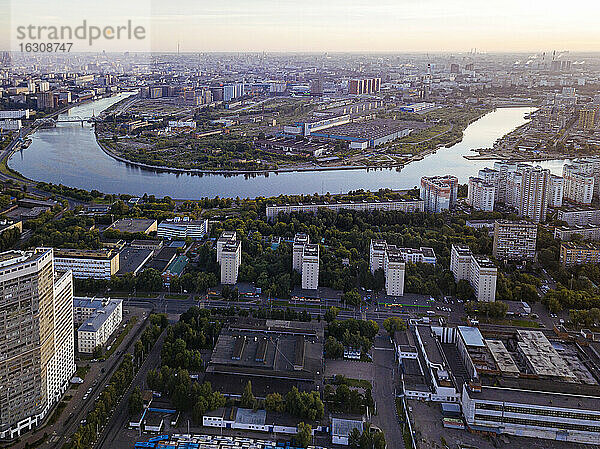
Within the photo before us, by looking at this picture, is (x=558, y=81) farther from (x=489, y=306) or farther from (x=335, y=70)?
(x=489, y=306)

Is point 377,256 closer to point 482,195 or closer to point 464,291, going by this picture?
point 464,291

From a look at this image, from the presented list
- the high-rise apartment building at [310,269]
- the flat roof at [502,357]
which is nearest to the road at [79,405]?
the high-rise apartment building at [310,269]

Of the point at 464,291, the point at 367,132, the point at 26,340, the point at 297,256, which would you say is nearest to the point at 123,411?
the point at 26,340

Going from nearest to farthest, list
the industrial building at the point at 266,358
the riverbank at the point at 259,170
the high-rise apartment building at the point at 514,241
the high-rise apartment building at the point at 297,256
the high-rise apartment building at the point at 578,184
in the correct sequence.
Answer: the industrial building at the point at 266,358 < the high-rise apartment building at the point at 297,256 < the high-rise apartment building at the point at 514,241 < the high-rise apartment building at the point at 578,184 < the riverbank at the point at 259,170

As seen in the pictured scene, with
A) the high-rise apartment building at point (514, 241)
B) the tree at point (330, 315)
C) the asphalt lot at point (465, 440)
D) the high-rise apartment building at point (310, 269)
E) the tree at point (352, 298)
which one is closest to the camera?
the asphalt lot at point (465, 440)

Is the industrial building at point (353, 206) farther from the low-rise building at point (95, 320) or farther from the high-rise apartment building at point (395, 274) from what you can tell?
the low-rise building at point (95, 320)

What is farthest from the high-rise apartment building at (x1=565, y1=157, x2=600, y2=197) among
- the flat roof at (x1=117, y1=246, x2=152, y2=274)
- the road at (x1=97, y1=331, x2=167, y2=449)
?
the road at (x1=97, y1=331, x2=167, y2=449)

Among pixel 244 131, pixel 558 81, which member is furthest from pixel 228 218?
pixel 558 81
